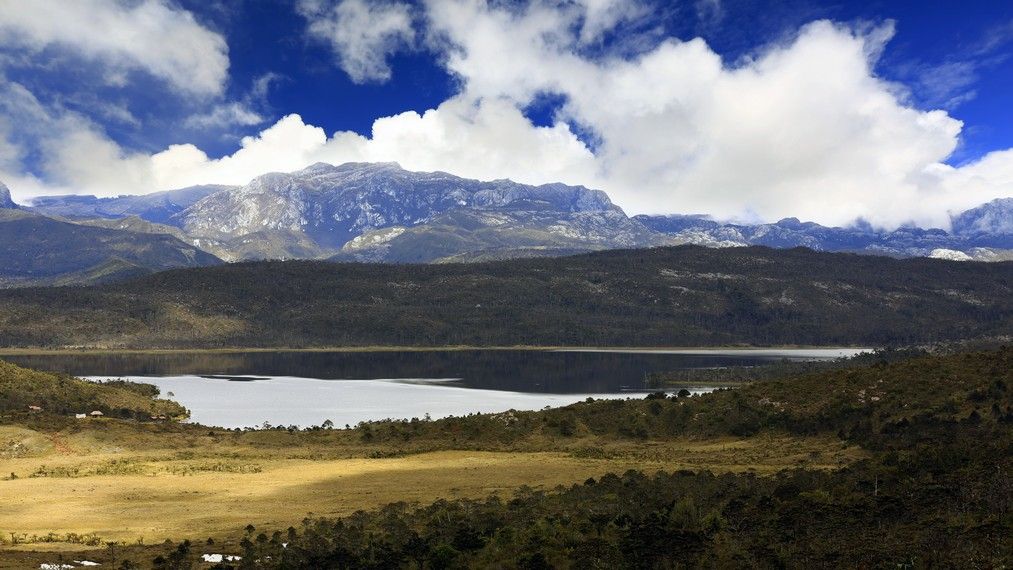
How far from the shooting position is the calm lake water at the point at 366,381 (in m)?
83.6

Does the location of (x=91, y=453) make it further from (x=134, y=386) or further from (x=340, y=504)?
(x=134, y=386)

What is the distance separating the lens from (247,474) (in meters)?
38.4

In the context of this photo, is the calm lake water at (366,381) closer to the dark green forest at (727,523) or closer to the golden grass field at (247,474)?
the golden grass field at (247,474)

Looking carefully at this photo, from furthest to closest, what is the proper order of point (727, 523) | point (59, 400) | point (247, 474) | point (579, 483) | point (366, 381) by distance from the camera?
point (366, 381), point (59, 400), point (247, 474), point (579, 483), point (727, 523)

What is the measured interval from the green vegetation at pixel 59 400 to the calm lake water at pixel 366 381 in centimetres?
542

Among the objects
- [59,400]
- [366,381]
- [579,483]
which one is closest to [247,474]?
[579,483]

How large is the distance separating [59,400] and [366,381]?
64725 millimetres

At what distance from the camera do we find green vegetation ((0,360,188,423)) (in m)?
55.9

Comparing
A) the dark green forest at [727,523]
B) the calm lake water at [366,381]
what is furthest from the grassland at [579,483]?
the calm lake water at [366,381]

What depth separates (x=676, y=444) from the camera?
44469 mm

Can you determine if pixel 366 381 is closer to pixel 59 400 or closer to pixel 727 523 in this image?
pixel 59 400

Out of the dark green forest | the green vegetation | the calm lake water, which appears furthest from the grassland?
the calm lake water

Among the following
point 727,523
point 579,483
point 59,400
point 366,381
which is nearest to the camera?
point 727,523

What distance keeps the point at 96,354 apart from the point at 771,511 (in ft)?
676
